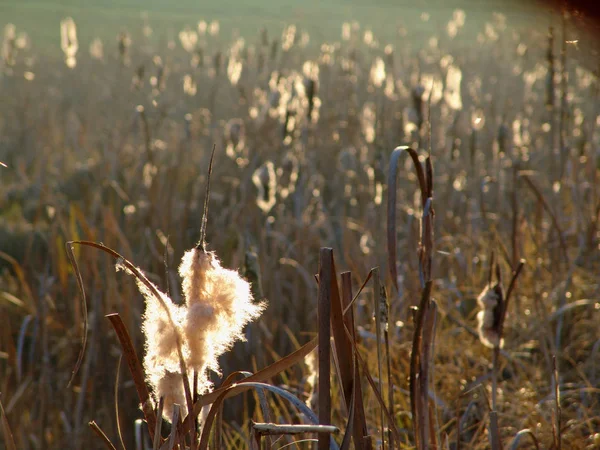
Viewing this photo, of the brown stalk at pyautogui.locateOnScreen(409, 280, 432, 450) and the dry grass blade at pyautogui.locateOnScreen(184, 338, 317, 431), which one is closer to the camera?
the dry grass blade at pyautogui.locateOnScreen(184, 338, 317, 431)

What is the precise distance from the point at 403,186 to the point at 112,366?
2174 mm

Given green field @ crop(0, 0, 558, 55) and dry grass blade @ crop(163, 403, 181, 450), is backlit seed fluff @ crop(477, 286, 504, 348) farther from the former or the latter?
green field @ crop(0, 0, 558, 55)

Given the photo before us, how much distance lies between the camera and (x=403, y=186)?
418cm

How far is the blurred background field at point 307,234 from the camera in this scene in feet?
6.58

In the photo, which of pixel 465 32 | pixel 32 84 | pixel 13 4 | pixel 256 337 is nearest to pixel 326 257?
pixel 256 337

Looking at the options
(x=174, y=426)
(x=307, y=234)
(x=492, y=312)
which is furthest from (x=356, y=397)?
(x=307, y=234)

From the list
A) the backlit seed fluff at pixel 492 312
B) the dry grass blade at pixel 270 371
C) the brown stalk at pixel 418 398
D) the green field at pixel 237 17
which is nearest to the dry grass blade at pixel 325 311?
the dry grass blade at pixel 270 371

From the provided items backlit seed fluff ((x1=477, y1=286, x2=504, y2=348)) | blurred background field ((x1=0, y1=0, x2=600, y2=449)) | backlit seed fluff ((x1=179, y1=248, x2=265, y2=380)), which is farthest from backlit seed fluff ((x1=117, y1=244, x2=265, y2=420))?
backlit seed fluff ((x1=477, y1=286, x2=504, y2=348))

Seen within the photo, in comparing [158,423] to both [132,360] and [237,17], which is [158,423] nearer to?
[132,360]

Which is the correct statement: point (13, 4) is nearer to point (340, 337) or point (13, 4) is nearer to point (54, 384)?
point (54, 384)

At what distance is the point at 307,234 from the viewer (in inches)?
121

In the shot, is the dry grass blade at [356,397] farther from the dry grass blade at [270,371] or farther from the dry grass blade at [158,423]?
the dry grass blade at [158,423]

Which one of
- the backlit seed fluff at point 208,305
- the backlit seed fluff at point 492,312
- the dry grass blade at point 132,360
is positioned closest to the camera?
the backlit seed fluff at point 208,305

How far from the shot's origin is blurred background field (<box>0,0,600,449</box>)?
6.58 feet
